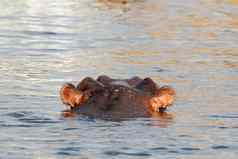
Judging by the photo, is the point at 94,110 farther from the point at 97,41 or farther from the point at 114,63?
the point at 97,41

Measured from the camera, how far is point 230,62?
1524 cm

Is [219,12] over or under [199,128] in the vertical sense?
over

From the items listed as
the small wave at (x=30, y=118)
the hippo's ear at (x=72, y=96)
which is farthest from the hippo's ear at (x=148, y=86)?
the small wave at (x=30, y=118)

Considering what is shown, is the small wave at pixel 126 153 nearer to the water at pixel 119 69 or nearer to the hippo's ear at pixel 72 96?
the water at pixel 119 69

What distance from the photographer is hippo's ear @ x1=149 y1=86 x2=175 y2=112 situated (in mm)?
10852

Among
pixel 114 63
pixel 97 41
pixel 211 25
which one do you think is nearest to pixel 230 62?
pixel 114 63

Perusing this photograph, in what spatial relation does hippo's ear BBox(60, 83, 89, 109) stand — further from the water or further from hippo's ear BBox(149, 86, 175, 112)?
hippo's ear BBox(149, 86, 175, 112)

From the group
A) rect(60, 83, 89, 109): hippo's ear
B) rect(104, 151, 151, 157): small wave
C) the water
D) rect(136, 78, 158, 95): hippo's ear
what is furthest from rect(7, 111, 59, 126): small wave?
rect(104, 151, 151, 157): small wave

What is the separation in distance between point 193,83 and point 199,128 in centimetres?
304

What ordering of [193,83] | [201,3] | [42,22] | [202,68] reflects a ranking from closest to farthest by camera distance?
1. [193,83]
2. [202,68]
3. [42,22]
4. [201,3]

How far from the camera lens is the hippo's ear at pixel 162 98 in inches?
427

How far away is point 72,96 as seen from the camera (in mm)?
10820

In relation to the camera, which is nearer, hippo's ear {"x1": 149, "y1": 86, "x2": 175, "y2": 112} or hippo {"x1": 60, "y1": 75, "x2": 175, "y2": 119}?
hippo {"x1": 60, "y1": 75, "x2": 175, "y2": 119}

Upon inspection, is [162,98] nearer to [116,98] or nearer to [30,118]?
[116,98]
